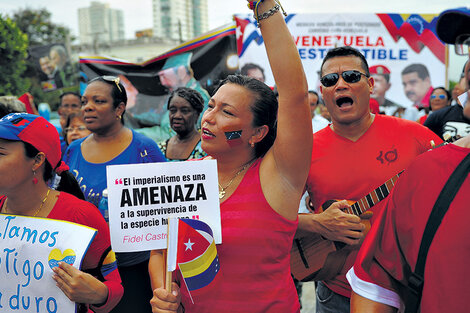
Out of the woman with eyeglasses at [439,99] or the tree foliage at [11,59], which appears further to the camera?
the tree foliage at [11,59]

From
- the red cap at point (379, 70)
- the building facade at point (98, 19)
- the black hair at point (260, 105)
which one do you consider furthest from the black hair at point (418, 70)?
the building facade at point (98, 19)

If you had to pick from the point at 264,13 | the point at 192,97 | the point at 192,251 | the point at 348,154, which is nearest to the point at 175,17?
the point at 192,97

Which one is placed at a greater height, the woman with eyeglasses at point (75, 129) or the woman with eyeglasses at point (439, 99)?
the woman with eyeglasses at point (439, 99)

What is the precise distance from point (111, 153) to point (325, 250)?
1652mm

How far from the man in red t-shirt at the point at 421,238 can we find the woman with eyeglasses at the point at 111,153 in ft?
6.21

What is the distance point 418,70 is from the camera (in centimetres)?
674

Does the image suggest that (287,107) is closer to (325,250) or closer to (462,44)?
(462,44)

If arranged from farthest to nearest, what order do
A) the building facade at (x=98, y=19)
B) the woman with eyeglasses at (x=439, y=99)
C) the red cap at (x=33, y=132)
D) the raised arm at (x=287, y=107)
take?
1. the building facade at (x=98, y=19)
2. the woman with eyeglasses at (x=439, y=99)
3. the red cap at (x=33, y=132)
4. the raised arm at (x=287, y=107)

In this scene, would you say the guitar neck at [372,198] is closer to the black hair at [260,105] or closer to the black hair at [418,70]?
the black hair at [260,105]

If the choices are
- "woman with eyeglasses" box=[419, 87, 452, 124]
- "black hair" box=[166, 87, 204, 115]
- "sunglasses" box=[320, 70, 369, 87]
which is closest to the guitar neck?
"sunglasses" box=[320, 70, 369, 87]

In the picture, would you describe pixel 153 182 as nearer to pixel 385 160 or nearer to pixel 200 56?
pixel 385 160

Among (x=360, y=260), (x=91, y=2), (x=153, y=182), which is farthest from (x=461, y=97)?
(x=91, y=2)

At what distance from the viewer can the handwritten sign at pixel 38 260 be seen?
171 centimetres

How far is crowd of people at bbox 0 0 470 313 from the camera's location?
1.19m
